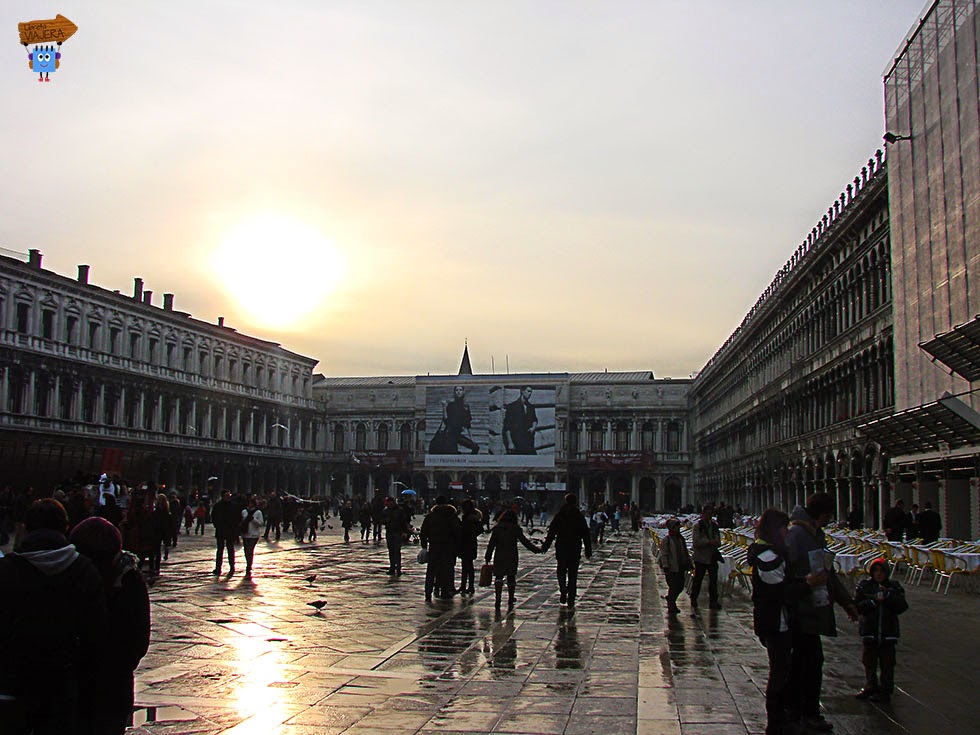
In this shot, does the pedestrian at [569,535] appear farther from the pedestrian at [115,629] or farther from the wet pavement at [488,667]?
the pedestrian at [115,629]

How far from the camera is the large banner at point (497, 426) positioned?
8419cm

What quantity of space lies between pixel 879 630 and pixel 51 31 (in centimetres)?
1903

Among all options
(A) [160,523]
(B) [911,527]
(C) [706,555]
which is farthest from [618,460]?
(C) [706,555]

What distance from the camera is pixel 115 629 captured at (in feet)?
16.3

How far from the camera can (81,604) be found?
15.3ft

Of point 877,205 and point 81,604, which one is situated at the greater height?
point 877,205

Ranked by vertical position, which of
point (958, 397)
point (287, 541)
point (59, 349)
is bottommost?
point (287, 541)

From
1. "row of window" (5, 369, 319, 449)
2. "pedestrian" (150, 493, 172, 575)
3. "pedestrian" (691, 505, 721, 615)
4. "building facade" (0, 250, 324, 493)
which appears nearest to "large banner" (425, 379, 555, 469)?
"building facade" (0, 250, 324, 493)

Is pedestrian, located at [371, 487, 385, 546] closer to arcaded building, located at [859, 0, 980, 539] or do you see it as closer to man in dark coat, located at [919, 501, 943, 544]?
arcaded building, located at [859, 0, 980, 539]

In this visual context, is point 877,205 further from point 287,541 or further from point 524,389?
point 524,389

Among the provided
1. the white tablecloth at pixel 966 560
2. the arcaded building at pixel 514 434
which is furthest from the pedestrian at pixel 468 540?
the arcaded building at pixel 514 434

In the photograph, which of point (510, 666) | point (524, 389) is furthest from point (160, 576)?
point (524, 389)

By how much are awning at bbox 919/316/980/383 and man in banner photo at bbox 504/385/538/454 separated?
6075 cm

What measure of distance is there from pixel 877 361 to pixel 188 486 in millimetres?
44481
